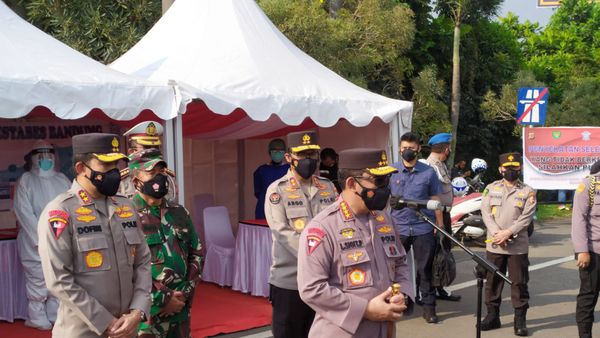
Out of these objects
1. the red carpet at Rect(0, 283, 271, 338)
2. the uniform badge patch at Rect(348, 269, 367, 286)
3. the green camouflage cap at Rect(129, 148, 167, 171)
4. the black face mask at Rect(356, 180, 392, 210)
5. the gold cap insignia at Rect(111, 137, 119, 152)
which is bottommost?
the red carpet at Rect(0, 283, 271, 338)

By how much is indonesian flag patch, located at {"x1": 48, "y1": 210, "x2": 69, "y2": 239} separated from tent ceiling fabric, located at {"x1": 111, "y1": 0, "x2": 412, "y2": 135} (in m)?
3.39

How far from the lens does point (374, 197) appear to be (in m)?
3.47

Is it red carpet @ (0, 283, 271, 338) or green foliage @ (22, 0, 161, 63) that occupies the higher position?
green foliage @ (22, 0, 161, 63)

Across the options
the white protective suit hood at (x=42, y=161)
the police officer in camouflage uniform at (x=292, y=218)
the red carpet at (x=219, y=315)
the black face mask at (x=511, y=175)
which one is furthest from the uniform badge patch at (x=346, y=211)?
the white protective suit hood at (x=42, y=161)

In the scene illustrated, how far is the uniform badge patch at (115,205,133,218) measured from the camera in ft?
12.4

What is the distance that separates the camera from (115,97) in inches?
252

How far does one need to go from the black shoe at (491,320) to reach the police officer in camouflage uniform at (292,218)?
9.34 feet

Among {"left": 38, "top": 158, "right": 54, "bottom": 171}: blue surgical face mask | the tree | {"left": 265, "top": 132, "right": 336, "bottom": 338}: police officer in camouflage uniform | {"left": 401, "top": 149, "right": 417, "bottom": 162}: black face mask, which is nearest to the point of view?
{"left": 265, "top": 132, "right": 336, "bottom": 338}: police officer in camouflage uniform

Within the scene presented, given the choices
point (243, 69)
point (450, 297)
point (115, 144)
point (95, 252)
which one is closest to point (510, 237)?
point (450, 297)

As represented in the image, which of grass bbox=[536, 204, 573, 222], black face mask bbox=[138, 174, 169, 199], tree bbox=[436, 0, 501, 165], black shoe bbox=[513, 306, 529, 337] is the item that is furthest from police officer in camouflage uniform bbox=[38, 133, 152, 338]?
tree bbox=[436, 0, 501, 165]

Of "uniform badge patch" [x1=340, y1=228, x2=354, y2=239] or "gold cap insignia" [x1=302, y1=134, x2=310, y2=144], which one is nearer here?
"uniform badge patch" [x1=340, y1=228, x2=354, y2=239]

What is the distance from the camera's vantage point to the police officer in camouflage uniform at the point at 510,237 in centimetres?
719

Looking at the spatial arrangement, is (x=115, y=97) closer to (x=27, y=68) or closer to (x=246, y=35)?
(x=27, y=68)

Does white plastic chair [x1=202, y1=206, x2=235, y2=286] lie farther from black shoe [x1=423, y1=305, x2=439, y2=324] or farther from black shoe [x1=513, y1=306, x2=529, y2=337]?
black shoe [x1=513, y1=306, x2=529, y2=337]
